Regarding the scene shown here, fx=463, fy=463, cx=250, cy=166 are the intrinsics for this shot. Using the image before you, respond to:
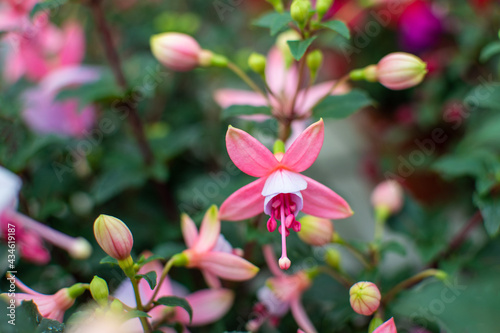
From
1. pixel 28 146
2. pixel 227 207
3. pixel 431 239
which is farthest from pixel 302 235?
pixel 28 146

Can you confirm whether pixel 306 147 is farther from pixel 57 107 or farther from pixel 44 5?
pixel 57 107

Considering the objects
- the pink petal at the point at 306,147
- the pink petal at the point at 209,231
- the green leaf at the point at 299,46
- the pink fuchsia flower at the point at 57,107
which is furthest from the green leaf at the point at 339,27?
the pink fuchsia flower at the point at 57,107

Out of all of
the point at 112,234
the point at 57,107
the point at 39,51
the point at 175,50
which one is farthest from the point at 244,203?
the point at 39,51

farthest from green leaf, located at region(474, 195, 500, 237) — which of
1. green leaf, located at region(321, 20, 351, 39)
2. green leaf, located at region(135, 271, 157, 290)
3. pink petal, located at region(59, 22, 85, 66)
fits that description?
pink petal, located at region(59, 22, 85, 66)

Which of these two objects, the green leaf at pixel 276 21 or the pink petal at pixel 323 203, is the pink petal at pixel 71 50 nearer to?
the green leaf at pixel 276 21

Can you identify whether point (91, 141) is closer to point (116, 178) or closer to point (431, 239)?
point (116, 178)

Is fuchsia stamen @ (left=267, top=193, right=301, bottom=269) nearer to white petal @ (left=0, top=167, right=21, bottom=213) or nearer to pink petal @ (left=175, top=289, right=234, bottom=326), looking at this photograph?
pink petal @ (left=175, top=289, right=234, bottom=326)
